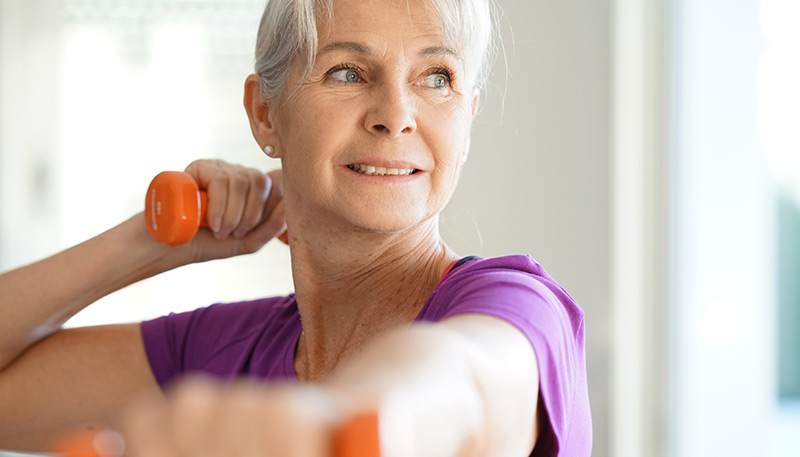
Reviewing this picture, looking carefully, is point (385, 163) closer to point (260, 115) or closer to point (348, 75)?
point (348, 75)

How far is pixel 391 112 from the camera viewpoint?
118 centimetres

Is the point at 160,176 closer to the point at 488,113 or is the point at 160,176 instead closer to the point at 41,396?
the point at 41,396

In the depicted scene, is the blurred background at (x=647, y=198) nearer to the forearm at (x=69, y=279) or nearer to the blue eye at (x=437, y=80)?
the forearm at (x=69, y=279)

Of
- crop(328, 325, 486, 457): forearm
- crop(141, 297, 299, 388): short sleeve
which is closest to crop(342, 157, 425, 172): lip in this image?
crop(141, 297, 299, 388): short sleeve

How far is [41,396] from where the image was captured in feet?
4.97

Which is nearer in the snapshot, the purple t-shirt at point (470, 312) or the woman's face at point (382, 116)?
the purple t-shirt at point (470, 312)

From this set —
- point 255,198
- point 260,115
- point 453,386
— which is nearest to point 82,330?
point 255,198

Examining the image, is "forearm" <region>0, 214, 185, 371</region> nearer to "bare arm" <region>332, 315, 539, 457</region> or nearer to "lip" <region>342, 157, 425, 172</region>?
"lip" <region>342, 157, 425, 172</region>

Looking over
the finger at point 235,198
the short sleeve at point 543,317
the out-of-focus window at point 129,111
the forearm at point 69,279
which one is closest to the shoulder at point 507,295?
the short sleeve at point 543,317

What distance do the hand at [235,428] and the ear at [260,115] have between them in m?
1.01

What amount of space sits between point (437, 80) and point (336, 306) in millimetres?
411

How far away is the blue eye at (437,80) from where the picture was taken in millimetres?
1239

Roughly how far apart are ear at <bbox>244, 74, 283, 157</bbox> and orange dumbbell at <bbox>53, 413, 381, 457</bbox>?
1026mm

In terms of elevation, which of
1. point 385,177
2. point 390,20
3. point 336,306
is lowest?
point 336,306
